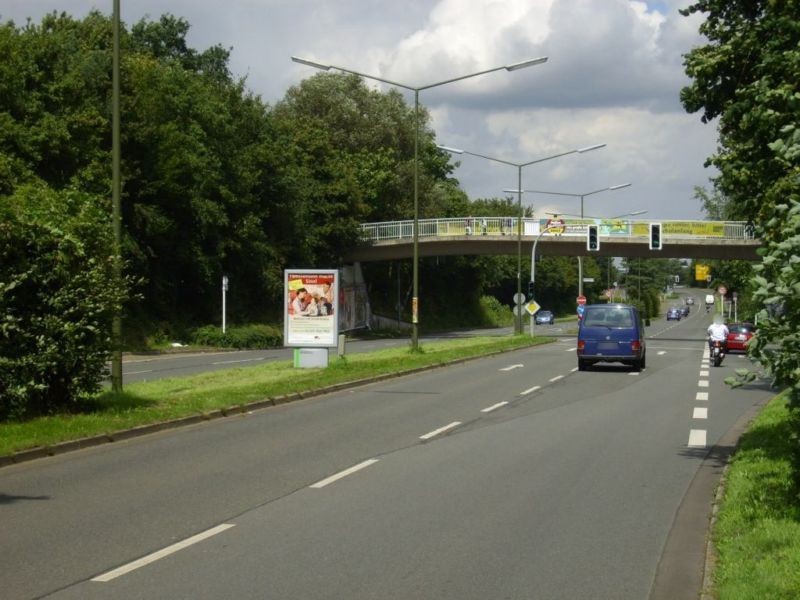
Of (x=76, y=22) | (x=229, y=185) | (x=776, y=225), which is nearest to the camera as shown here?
(x=776, y=225)

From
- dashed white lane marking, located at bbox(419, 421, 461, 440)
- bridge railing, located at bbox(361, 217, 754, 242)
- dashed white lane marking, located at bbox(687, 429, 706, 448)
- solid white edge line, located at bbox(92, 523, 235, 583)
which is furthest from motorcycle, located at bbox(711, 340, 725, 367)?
solid white edge line, located at bbox(92, 523, 235, 583)

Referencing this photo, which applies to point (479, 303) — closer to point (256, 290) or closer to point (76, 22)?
point (256, 290)

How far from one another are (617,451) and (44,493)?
676 cm

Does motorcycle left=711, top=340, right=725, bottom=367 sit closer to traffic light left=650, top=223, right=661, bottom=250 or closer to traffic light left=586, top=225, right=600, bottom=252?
traffic light left=586, top=225, right=600, bottom=252

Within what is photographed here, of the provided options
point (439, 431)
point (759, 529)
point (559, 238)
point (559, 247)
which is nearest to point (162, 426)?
point (439, 431)

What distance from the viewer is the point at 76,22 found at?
57.3m

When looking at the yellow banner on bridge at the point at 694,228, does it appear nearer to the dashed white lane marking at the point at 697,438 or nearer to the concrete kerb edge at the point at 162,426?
the concrete kerb edge at the point at 162,426

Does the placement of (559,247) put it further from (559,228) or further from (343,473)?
(343,473)

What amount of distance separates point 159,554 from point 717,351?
28.3 m

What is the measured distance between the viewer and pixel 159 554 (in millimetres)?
7398

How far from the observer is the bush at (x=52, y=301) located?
13773 mm

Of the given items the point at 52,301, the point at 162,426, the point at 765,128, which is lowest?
the point at 162,426

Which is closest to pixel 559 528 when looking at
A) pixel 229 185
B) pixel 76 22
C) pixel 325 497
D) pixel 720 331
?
pixel 325 497

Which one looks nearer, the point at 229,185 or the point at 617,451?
the point at 617,451
